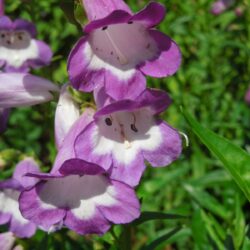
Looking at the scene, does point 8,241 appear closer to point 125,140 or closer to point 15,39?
point 125,140

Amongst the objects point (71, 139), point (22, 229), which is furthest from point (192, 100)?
point (71, 139)

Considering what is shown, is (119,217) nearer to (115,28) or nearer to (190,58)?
(115,28)

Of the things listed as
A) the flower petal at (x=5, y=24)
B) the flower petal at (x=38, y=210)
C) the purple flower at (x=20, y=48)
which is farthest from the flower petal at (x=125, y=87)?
the flower petal at (x=5, y=24)

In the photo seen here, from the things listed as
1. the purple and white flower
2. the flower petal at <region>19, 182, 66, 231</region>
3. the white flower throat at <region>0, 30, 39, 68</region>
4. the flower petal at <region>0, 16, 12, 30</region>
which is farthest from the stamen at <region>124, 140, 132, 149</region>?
the flower petal at <region>0, 16, 12, 30</region>

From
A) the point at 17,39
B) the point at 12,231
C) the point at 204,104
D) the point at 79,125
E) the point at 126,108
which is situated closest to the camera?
the point at 126,108

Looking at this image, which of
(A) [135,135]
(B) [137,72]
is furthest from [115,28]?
(A) [135,135]

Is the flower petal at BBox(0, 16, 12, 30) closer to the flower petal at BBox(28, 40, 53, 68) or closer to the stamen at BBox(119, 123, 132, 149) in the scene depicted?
the flower petal at BBox(28, 40, 53, 68)

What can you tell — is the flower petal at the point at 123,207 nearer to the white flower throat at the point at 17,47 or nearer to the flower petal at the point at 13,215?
the flower petal at the point at 13,215
